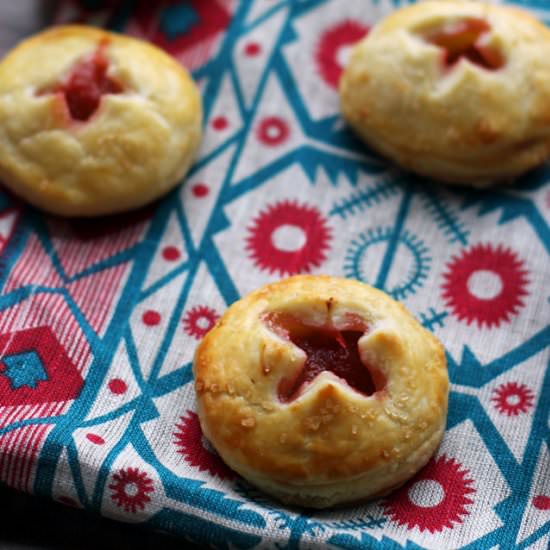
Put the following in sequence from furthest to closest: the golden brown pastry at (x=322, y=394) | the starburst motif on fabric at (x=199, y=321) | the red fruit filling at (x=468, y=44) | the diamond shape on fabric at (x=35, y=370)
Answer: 1. the red fruit filling at (x=468, y=44)
2. the starburst motif on fabric at (x=199, y=321)
3. the diamond shape on fabric at (x=35, y=370)
4. the golden brown pastry at (x=322, y=394)

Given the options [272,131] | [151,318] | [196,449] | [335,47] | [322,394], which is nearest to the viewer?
[322,394]

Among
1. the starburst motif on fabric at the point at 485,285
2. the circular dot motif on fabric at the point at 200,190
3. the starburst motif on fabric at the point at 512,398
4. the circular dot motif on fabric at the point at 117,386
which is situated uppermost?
the circular dot motif on fabric at the point at 200,190

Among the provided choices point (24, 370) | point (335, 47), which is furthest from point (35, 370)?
point (335, 47)

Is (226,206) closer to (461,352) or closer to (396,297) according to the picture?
(396,297)

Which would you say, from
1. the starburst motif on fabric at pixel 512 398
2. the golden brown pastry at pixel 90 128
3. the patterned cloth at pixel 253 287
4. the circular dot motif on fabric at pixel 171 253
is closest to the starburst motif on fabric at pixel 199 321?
the patterned cloth at pixel 253 287

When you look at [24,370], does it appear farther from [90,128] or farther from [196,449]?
[90,128]

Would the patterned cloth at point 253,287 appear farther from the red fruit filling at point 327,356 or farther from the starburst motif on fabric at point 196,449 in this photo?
the red fruit filling at point 327,356

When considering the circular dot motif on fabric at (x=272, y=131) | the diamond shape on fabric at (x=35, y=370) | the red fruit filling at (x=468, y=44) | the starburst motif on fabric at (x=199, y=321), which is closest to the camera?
the diamond shape on fabric at (x=35, y=370)
